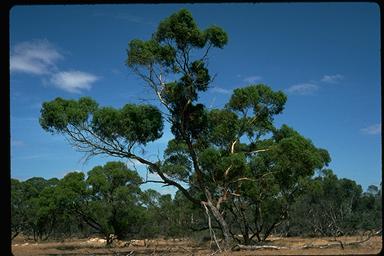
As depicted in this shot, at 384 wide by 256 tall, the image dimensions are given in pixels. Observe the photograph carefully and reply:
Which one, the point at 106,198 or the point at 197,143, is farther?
the point at 106,198

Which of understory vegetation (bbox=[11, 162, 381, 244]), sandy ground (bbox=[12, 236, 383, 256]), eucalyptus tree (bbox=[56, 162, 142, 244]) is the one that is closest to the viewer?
sandy ground (bbox=[12, 236, 383, 256])

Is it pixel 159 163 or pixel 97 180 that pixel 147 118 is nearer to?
pixel 159 163

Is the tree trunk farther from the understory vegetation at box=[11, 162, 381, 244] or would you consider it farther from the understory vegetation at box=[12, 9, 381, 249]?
the understory vegetation at box=[11, 162, 381, 244]

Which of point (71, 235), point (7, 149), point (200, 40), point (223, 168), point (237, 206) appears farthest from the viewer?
point (71, 235)

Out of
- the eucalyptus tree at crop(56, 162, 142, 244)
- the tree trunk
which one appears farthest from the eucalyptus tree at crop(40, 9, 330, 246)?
the eucalyptus tree at crop(56, 162, 142, 244)

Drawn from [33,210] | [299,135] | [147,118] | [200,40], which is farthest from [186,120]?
[33,210]

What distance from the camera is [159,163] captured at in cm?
1531

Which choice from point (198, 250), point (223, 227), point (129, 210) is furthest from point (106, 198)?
point (223, 227)

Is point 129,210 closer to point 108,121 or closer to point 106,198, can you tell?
point 106,198

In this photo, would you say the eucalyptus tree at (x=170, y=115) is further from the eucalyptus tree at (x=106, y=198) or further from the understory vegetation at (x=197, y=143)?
the eucalyptus tree at (x=106, y=198)

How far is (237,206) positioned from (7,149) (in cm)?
2066

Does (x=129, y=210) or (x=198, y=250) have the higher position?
(x=129, y=210)

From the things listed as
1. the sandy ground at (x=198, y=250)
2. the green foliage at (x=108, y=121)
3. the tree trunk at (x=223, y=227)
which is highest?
the green foliage at (x=108, y=121)

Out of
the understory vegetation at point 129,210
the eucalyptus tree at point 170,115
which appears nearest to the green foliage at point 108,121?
the eucalyptus tree at point 170,115
